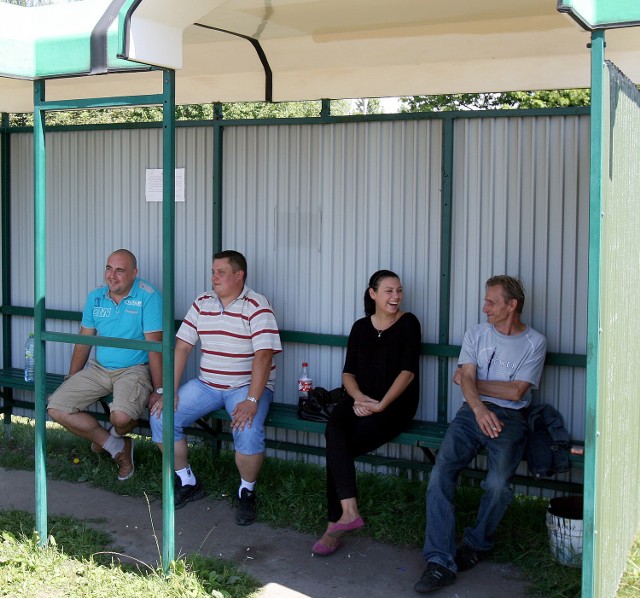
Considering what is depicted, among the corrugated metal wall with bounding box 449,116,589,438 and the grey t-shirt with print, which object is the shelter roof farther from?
the grey t-shirt with print

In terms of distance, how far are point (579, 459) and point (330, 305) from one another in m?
1.85

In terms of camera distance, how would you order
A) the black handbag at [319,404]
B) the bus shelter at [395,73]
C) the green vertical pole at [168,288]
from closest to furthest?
the bus shelter at [395,73] < the green vertical pole at [168,288] < the black handbag at [319,404]

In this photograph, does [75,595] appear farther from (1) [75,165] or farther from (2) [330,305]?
(1) [75,165]

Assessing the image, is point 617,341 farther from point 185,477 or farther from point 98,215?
point 98,215

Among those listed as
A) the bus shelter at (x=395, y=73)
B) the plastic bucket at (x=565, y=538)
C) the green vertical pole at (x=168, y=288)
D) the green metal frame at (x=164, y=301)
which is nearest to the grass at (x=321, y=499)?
the plastic bucket at (x=565, y=538)

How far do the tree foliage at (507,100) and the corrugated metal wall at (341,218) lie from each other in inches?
227

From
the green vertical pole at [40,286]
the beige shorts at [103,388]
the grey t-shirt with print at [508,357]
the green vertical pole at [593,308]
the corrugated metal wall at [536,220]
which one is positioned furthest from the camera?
the beige shorts at [103,388]

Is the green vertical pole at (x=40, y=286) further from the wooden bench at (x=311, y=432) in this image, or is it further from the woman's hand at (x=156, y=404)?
the wooden bench at (x=311, y=432)

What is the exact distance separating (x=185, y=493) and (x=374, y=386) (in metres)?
1.35

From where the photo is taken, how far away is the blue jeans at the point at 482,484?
177 inches

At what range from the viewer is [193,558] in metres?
4.52

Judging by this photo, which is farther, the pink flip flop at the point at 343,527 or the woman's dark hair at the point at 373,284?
the woman's dark hair at the point at 373,284

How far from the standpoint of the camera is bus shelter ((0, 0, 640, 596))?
3355 millimetres

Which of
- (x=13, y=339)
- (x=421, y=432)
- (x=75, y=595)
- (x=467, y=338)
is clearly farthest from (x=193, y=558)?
(x=13, y=339)
